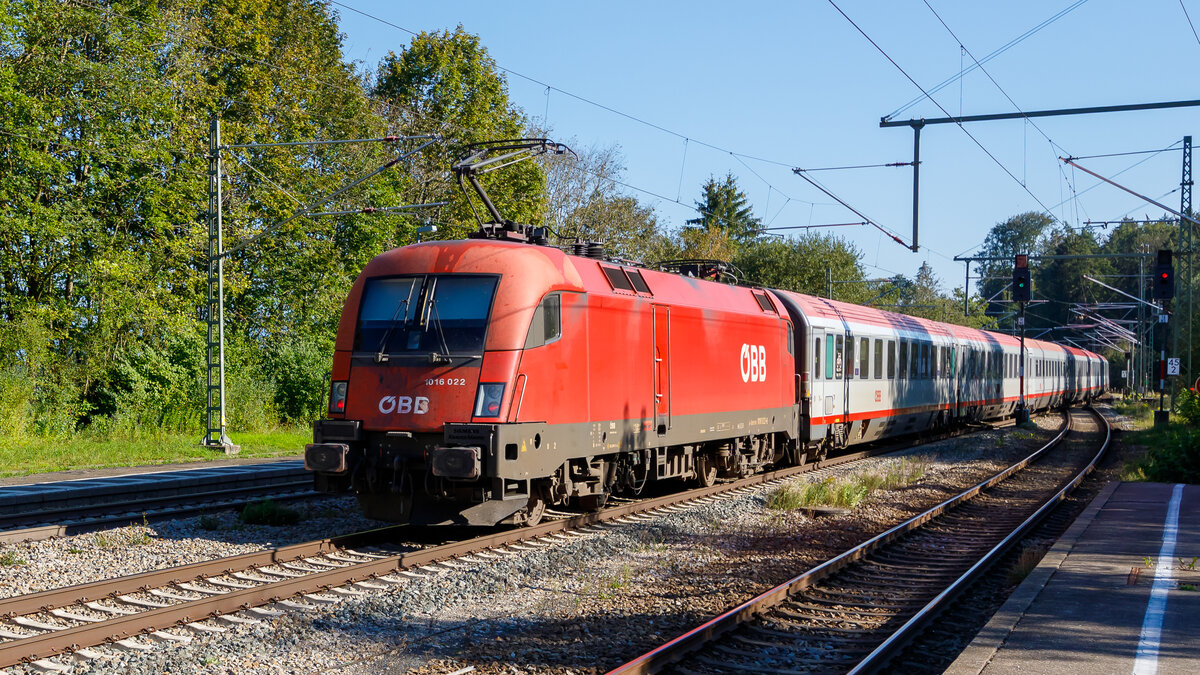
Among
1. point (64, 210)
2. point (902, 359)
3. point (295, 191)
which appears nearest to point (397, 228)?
point (295, 191)

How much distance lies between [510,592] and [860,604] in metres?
3.16

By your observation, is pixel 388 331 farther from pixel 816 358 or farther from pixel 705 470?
pixel 816 358

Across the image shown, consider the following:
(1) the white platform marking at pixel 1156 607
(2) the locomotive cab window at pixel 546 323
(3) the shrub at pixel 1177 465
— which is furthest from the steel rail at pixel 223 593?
(3) the shrub at pixel 1177 465

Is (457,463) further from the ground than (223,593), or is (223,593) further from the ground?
(457,463)

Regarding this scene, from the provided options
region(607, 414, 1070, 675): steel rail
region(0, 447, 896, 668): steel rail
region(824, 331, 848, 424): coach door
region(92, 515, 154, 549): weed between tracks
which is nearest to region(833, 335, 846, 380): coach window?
region(824, 331, 848, 424): coach door

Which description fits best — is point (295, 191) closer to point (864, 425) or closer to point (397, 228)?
point (397, 228)

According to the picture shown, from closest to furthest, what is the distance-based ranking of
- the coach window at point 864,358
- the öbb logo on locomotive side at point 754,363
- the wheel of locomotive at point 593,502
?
1. the wheel of locomotive at point 593,502
2. the öbb logo on locomotive side at point 754,363
3. the coach window at point 864,358

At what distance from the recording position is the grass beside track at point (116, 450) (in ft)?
64.0

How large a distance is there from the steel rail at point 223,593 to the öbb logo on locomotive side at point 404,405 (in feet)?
4.84

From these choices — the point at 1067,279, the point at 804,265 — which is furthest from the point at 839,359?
the point at 1067,279

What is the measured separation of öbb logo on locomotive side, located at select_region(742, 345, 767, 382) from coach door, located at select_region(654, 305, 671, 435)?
3.05 metres

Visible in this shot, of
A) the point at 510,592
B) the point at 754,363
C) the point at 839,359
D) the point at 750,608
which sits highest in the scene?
the point at 839,359

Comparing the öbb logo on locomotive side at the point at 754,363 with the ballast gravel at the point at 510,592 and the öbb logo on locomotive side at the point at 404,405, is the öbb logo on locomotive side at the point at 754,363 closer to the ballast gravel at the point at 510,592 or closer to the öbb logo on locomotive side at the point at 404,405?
the ballast gravel at the point at 510,592

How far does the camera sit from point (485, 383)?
423 inches
